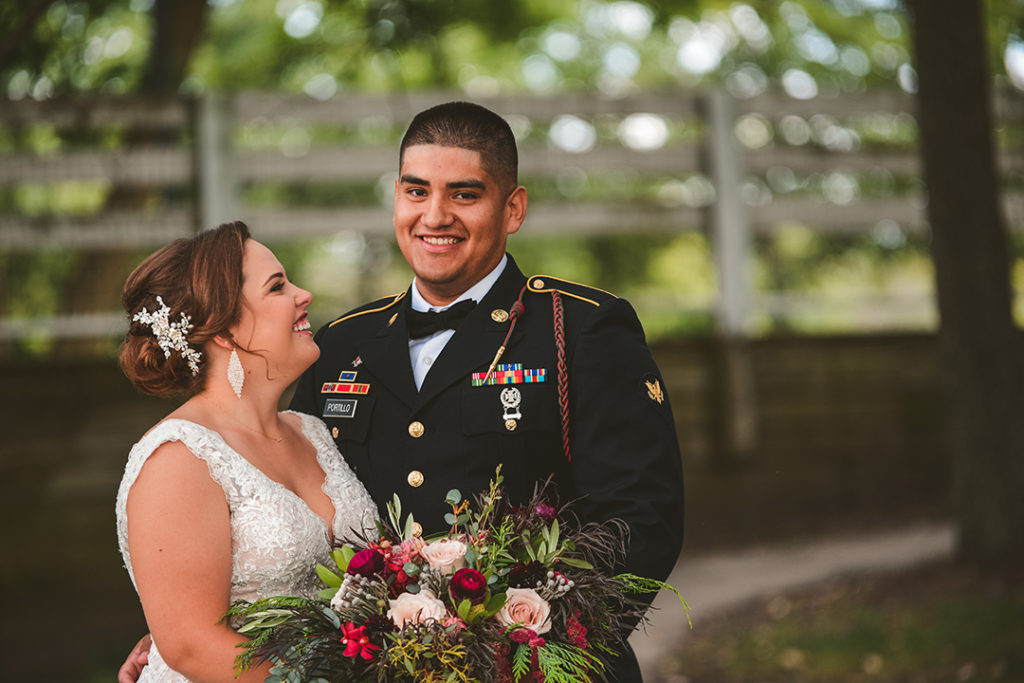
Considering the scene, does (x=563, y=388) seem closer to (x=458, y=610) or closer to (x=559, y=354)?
(x=559, y=354)

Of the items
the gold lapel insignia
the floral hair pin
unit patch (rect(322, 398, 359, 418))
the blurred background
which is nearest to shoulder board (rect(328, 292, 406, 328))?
unit patch (rect(322, 398, 359, 418))

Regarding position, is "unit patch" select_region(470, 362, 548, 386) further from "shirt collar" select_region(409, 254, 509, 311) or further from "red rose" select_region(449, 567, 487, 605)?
"red rose" select_region(449, 567, 487, 605)

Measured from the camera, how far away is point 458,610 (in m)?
2.21

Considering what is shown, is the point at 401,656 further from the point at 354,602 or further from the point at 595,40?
the point at 595,40

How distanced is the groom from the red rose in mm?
570

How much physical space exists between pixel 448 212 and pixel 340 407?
2.27 feet

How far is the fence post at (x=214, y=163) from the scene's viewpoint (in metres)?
7.63

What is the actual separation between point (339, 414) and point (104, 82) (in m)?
5.30

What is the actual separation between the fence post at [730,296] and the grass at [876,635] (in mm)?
1520

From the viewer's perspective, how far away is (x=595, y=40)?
52.4 feet

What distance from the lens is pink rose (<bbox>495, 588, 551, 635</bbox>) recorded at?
2229mm

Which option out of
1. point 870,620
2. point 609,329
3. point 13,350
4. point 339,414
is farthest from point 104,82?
point 870,620

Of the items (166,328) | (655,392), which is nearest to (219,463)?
(166,328)

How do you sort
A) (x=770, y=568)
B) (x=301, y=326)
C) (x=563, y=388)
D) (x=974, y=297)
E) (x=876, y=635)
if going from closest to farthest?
(x=563, y=388) < (x=301, y=326) < (x=876, y=635) < (x=974, y=297) < (x=770, y=568)
